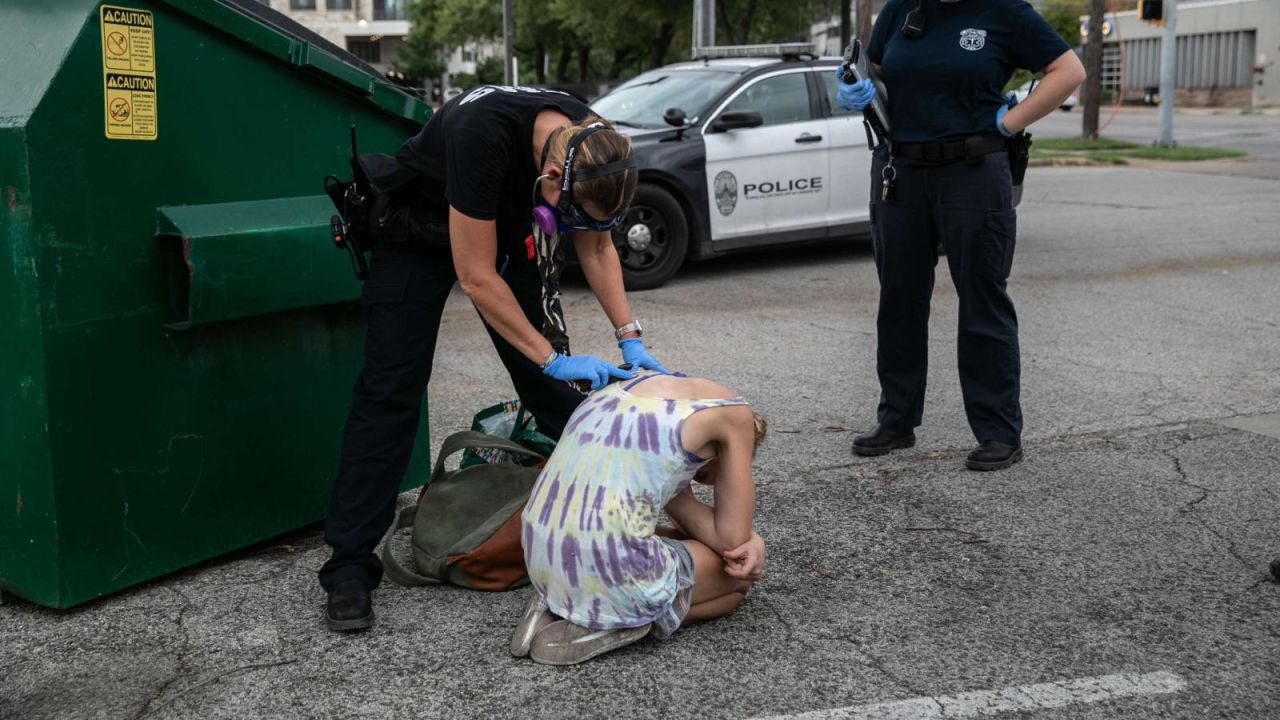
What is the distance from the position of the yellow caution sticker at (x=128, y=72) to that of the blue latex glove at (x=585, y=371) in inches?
48.2

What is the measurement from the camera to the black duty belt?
4.76m

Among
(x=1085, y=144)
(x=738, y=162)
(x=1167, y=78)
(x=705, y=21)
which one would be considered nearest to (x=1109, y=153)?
(x=1085, y=144)

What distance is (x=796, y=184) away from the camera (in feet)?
31.5

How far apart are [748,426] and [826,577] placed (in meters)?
0.90

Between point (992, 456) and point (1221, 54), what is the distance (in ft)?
165

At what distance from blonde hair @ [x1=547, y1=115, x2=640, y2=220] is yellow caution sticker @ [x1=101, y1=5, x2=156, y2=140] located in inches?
43.2

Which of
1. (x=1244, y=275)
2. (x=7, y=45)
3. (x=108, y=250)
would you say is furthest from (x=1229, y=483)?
(x=1244, y=275)

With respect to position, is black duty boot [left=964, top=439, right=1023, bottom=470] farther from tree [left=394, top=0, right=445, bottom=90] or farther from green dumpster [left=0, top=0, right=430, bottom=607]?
tree [left=394, top=0, right=445, bottom=90]

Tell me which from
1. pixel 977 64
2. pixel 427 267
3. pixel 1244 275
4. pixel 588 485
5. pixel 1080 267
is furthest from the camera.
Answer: pixel 1080 267

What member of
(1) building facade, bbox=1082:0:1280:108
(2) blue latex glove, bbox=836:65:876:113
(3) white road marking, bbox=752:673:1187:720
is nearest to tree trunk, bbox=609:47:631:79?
(1) building facade, bbox=1082:0:1280:108

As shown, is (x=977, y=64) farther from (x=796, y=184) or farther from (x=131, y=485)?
(x=796, y=184)

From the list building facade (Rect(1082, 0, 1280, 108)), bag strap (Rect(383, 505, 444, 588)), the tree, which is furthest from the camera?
the tree

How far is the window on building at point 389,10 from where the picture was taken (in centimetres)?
8069

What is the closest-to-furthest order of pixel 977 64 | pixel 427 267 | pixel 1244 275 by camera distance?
1. pixel 427 267
2. pixel 977 64
3. pixel 1244 275
